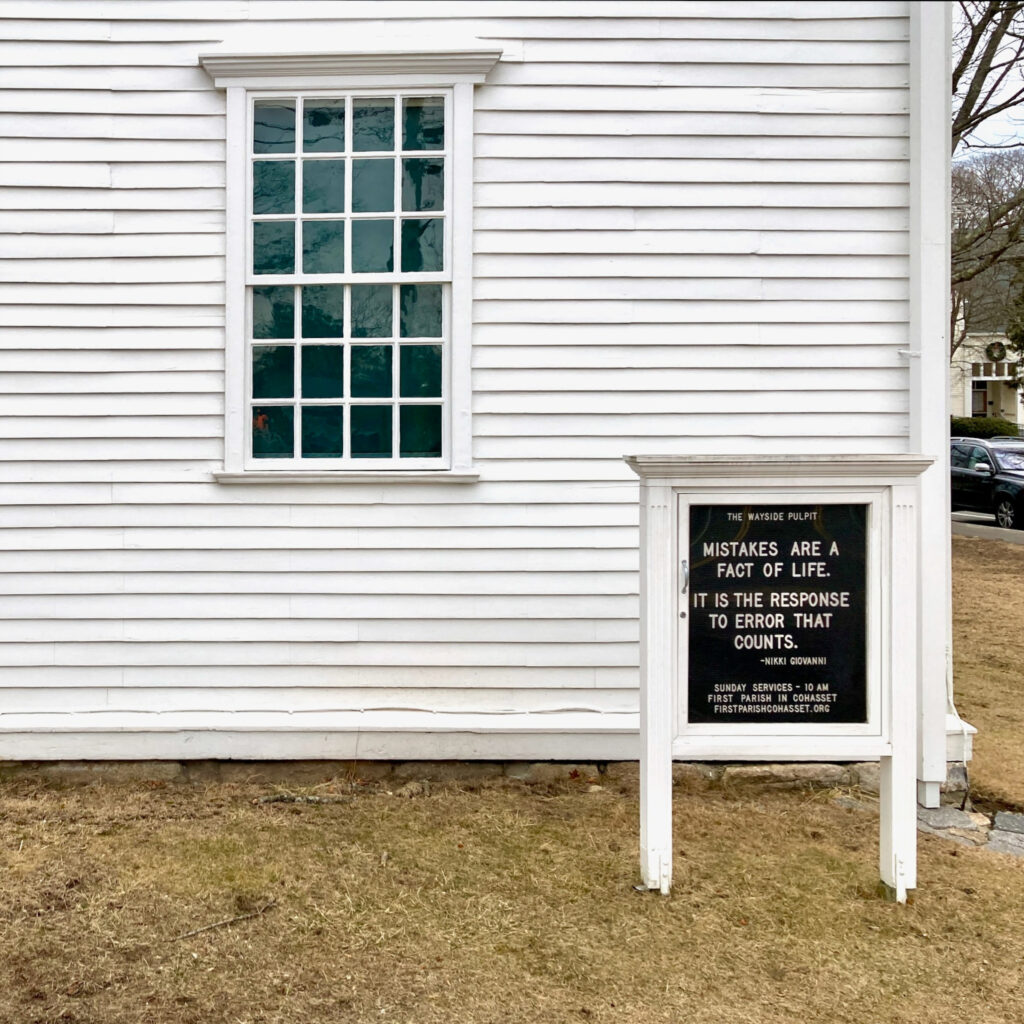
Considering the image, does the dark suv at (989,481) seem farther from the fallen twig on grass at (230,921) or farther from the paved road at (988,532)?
the fallen twig on grass at (230,921)

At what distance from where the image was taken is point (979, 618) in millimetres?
9820

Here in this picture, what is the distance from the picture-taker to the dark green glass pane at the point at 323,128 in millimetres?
5031

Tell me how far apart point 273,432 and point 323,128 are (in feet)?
5.02

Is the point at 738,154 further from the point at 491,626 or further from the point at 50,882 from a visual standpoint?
the point at 50,882

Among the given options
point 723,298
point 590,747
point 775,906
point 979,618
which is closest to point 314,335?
point 723,298

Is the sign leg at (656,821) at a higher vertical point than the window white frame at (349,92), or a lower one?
lower

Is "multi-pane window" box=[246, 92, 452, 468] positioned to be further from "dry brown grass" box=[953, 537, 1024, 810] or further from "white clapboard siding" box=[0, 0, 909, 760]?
"dry brown grass" box=[953, 537, 1024, 810]

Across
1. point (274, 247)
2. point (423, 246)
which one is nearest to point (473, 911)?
point (423, 246)

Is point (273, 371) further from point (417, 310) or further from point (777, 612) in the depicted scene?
point (777, 612)

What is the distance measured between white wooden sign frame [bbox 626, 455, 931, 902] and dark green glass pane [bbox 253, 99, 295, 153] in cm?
266

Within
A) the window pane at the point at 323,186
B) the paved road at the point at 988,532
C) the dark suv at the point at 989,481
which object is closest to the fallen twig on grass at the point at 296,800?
the window pane at the point at 323,186

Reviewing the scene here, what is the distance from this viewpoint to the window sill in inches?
196

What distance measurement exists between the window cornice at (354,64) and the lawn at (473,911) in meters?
3.44

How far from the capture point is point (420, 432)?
508cm
